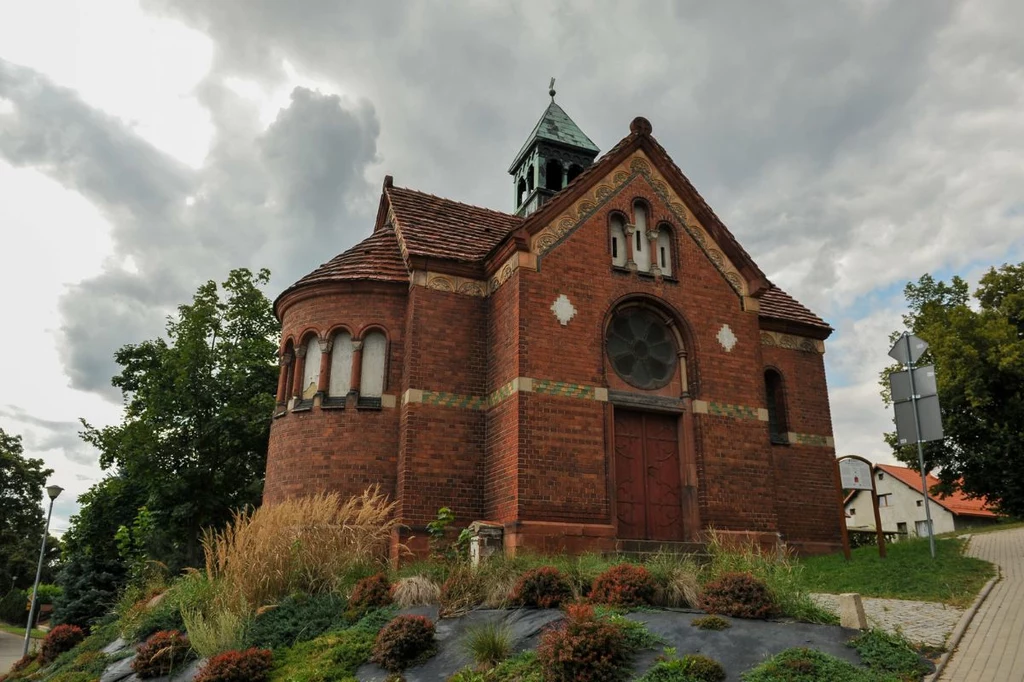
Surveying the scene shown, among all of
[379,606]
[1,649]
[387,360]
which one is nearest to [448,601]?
[379,606]

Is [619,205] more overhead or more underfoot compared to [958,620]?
more overhead

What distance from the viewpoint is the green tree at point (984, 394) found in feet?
93.0

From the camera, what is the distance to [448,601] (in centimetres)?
1030

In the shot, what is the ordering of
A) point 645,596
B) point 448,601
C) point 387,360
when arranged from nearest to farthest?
point 645,596 < point 448,601 < point 387,360

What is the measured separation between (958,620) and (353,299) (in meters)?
12.8

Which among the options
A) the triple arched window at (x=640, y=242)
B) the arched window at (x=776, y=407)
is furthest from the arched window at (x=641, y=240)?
the arched window at (x=776, y=407)

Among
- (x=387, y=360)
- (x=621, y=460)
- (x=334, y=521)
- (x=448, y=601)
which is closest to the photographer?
(x=448, y=601)

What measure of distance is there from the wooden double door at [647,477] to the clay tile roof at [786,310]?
18.4ft

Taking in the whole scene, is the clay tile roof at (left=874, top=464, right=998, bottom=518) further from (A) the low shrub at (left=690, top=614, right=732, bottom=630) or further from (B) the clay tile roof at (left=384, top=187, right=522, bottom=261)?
(A) the low shrub at (left=690, top=614, right=732, bottom=630)

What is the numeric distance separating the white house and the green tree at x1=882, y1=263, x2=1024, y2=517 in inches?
532

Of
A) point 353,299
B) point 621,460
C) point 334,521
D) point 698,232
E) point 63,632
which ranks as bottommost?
point 63,632

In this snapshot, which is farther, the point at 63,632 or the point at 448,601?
the point at 63,632

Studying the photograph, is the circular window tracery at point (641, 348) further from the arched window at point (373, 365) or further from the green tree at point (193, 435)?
the green tree at point (193, 435)

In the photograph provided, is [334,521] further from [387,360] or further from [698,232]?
[698,232]
